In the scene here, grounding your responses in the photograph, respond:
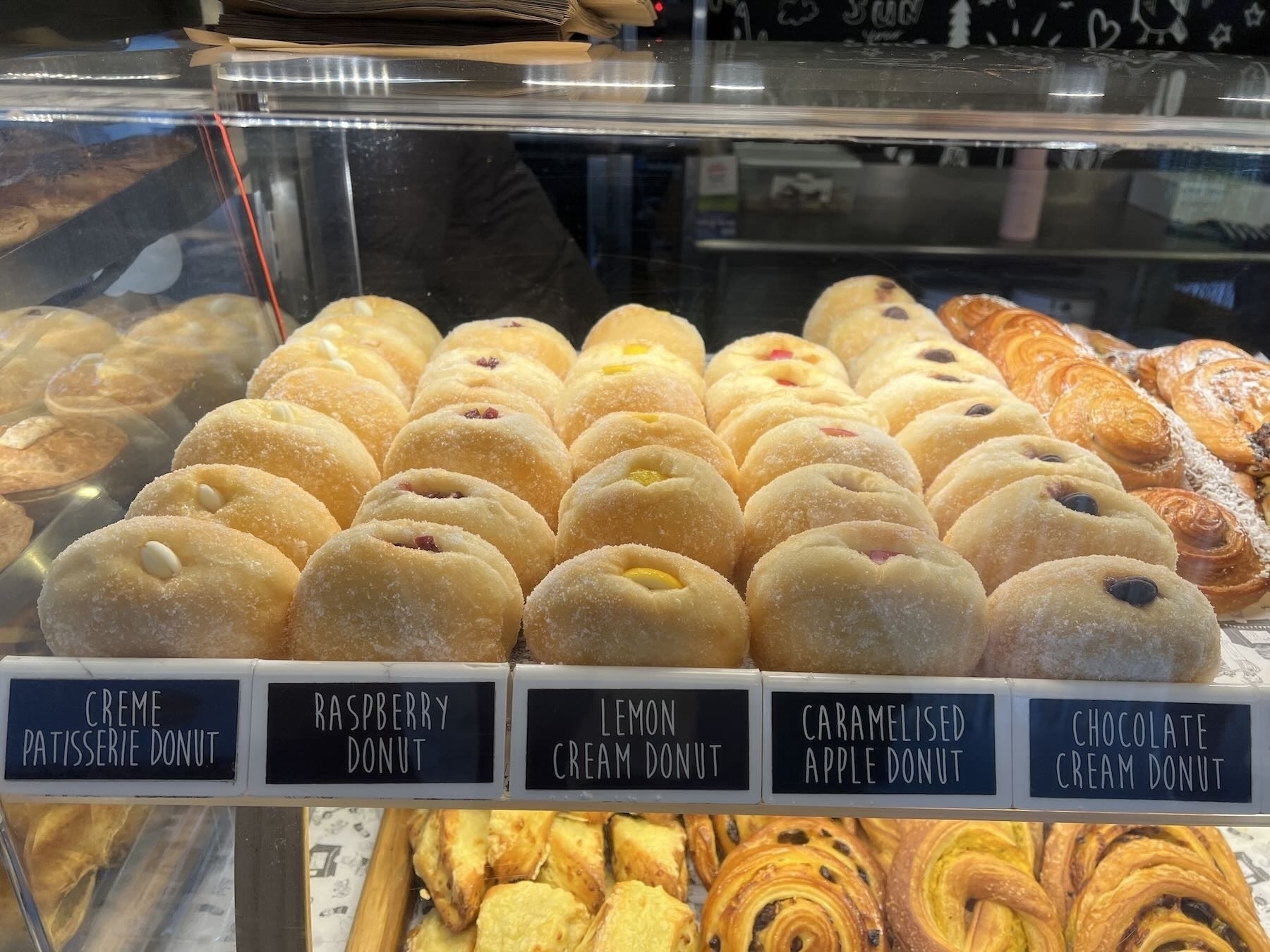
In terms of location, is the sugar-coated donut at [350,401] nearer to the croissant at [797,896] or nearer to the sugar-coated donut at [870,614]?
the sugar-coated donut at [870,614]

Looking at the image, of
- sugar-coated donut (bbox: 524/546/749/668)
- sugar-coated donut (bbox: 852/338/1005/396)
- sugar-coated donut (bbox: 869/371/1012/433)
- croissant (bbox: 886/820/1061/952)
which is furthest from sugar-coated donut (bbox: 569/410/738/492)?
croissant (bbox: 886/820/1061/952)

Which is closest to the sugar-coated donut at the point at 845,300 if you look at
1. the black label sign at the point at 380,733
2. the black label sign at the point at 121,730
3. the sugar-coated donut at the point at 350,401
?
the sugar-coated donut at the point at 350,401

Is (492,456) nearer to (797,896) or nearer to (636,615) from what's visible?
(636,615)

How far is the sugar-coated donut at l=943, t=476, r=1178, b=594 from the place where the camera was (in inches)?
43.7

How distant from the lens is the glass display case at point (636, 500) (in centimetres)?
94

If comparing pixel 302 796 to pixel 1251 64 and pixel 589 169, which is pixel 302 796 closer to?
pixel 589 169

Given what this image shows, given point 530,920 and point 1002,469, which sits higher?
point 1002,469

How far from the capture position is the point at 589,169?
189cm

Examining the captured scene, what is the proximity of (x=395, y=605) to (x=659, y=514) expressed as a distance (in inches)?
12.9

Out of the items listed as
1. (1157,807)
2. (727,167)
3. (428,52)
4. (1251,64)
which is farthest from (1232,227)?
(428,52)

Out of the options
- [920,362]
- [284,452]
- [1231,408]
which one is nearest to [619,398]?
[284,452]

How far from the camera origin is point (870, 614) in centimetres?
98

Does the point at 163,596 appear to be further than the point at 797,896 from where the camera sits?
No

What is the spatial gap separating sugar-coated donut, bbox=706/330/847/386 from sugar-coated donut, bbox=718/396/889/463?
0.61 ft
